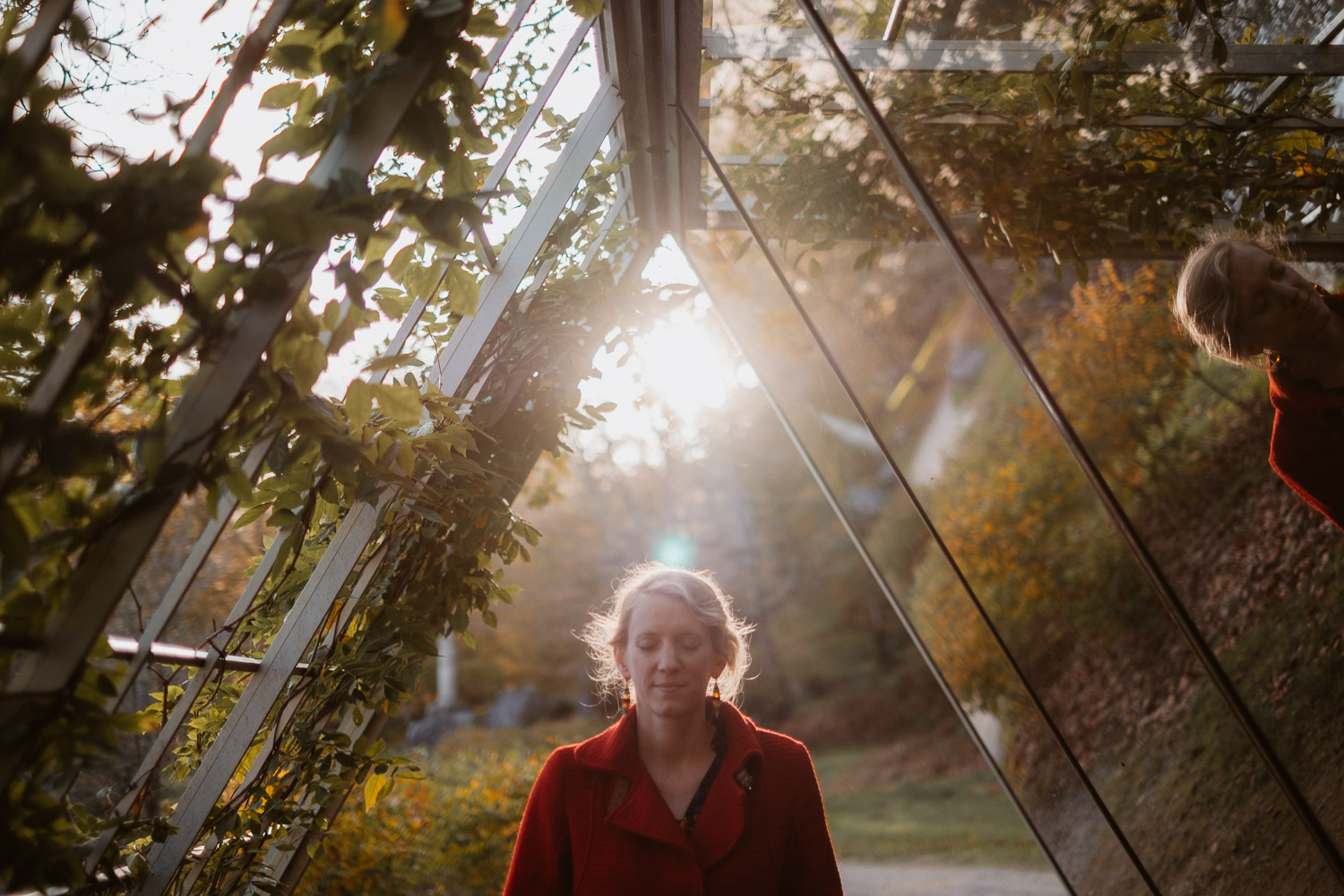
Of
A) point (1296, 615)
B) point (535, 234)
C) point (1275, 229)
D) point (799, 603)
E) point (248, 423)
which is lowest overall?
point (248, 423)

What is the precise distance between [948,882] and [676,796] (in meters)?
5.77

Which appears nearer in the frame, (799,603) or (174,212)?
(174,212)

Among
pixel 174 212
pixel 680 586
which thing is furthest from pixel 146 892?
pixel 174 212

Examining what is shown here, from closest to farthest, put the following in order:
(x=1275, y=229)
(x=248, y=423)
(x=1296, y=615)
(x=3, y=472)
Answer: (x=3, y=472) → (x=248, y=423) → (x=1275, y=229) → (x=1296, y=615)

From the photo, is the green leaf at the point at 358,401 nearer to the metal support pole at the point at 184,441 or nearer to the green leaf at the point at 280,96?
the metal support pole at the point at 184,441

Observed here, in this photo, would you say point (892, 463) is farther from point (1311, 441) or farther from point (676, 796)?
point (676, 796)

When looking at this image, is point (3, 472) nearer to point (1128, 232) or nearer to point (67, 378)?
point (67, 378)

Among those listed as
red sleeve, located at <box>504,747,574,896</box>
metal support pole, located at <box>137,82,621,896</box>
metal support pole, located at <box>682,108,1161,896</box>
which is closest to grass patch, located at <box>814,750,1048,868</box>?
metal support pole, located at <box>682,108,1161,896</box>

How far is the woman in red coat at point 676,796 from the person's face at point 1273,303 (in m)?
1.33

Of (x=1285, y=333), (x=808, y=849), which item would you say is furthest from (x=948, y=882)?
(x=1285, y=333)

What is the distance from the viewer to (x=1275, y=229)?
250 cm

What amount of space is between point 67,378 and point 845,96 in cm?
150

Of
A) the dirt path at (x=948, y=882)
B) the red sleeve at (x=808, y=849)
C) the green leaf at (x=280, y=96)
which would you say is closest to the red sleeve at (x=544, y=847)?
the red sleeve at (x=808, y=849)

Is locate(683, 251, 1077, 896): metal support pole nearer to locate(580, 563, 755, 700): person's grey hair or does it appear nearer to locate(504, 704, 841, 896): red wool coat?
locate(580, 563, 755, 700): person's grey hair
